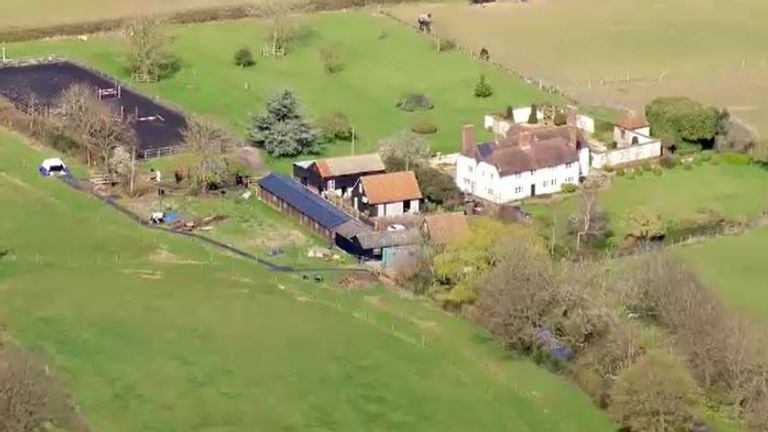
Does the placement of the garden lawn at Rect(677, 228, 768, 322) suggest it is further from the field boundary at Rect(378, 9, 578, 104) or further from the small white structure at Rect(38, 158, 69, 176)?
the small white structure at Rect(38, 158, 69, 176)

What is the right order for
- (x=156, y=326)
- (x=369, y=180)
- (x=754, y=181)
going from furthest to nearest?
1. (x=754, y=181)
2. (x=369, y=180)
3. (x=156, y=326)

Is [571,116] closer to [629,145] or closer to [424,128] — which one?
[629,145]

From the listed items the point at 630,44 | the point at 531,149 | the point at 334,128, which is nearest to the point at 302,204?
the point at 531,149

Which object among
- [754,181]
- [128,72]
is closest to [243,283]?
[754,181]

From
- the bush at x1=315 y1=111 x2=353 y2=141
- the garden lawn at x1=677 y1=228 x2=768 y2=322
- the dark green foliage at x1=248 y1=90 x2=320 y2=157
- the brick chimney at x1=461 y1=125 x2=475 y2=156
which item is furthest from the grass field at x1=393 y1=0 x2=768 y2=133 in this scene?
the garden lawn at x1=677 y1=228 x2=768 y2=322

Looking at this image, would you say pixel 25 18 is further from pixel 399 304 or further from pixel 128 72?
pixel 399 304
